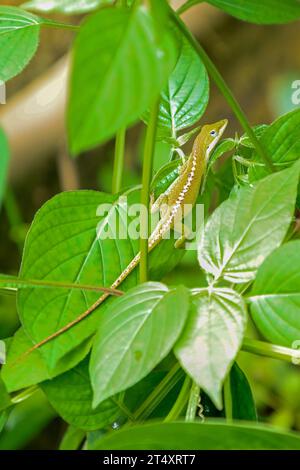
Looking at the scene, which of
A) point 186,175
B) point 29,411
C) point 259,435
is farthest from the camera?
point 29,411

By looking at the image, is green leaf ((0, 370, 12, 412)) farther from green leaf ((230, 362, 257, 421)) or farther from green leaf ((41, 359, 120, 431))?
green leaf ((230, 362, 257, 421))

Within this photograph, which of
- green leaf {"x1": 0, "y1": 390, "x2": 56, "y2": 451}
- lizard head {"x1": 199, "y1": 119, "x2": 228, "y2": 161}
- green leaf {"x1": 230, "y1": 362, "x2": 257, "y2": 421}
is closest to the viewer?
green leaf {"x1": 230, "y1": 362, "x2": 257, "y2": 421}

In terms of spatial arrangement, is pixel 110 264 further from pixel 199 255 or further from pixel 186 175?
pixel 186 175

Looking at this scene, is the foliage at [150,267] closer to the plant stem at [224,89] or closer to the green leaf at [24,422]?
the plant stem at [224,89]

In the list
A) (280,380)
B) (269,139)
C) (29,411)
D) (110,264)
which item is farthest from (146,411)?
(280,380)

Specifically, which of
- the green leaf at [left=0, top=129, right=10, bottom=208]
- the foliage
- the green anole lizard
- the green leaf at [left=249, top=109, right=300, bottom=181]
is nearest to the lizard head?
the green anole lizard

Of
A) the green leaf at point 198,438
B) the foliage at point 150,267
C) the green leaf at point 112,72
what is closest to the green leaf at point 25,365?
the foliage at point 150,267
